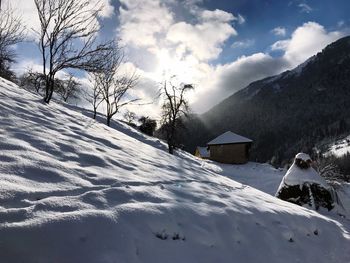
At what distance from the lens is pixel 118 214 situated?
4.30 m

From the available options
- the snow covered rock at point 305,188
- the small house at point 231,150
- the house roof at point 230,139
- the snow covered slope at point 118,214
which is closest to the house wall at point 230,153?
the small house at point 231,150

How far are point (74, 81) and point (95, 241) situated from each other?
121ft

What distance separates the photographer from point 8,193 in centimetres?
402

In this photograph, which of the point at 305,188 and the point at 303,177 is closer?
the point at 305,188

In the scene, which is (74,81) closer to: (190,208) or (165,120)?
(165,120)

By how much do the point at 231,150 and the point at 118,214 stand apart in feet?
140

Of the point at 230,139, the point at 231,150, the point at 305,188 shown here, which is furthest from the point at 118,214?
the point at 230,139

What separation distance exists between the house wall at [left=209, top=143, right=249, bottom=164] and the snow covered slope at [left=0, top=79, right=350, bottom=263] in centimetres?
3790

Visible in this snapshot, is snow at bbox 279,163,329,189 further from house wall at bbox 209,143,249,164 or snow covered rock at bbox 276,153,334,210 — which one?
house wall at bbox 209,143,249,164

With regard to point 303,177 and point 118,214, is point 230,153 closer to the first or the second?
point 303,177

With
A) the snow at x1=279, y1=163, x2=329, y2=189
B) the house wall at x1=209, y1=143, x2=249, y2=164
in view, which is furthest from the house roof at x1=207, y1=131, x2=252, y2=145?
the snow at x1=279, y1=163, x2=329, y2=189

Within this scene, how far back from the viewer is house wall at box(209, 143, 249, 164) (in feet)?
150

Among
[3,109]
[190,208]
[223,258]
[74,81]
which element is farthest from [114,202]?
[74,81]

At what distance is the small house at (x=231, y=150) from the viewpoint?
45.6 meters
